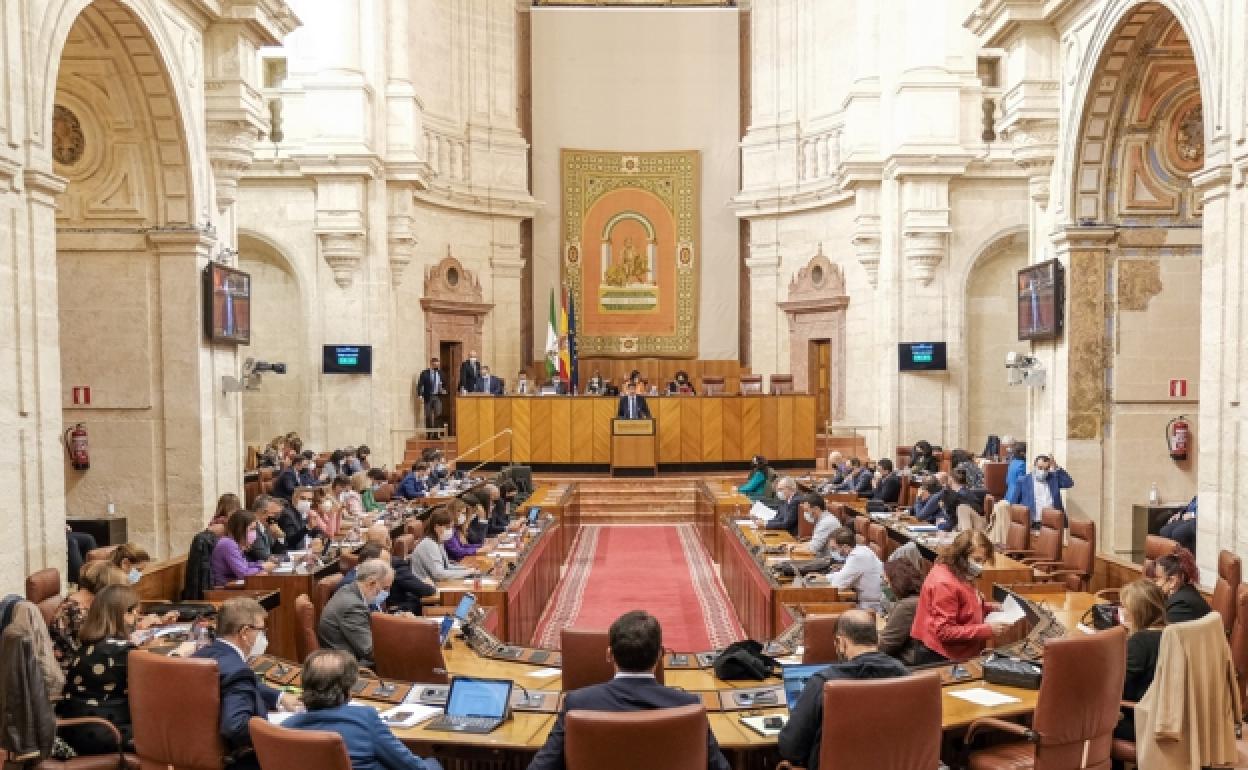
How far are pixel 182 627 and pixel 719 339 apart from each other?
661 inches

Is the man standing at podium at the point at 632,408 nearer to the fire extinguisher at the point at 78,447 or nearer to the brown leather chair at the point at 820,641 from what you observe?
the fire extinguisher at the point at 78,447

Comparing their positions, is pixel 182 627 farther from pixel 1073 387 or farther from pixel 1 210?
pixel 1073 387

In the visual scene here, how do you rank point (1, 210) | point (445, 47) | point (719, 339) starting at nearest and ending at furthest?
point (1, 210)
point (445, 47)
point (719, 339)

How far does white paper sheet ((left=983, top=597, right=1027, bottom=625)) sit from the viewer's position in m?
5.59

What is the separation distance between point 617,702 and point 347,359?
46.6 feet

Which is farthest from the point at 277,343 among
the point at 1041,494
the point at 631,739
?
the point at 631,739

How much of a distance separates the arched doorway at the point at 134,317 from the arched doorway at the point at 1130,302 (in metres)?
8.29

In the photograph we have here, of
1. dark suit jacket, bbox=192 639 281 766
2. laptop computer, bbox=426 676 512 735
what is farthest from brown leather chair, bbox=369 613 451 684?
dark suit jacket, bbox=192 639 281 766

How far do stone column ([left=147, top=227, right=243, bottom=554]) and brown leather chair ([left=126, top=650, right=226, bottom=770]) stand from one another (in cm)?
579

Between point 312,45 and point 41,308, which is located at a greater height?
point 312,45

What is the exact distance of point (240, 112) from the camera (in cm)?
1000

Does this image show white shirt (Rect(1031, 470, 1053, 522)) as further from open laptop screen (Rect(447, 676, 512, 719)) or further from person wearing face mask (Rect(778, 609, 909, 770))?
open laptop screen (Rect(447, 676, 512, 719))

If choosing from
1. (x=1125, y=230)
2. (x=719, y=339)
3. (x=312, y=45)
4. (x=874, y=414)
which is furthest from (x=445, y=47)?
(x=1125, y=230)

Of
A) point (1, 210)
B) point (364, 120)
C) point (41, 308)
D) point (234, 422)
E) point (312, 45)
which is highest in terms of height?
point (312, 45)
